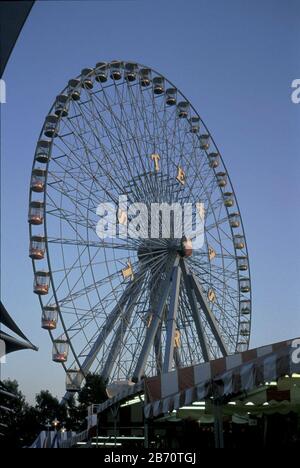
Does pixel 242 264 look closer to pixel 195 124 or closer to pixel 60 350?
pixel 195 124

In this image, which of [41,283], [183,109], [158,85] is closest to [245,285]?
[183,109]

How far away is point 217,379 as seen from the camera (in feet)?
20.5

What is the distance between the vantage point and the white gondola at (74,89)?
762 inches

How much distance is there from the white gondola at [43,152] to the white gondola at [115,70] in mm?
4147

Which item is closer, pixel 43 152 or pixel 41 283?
pixel 41 283

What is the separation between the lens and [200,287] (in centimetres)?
2080

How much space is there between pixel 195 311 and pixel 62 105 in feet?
25.0

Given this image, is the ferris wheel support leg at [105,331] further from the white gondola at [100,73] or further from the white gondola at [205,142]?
the white gondola at [205,142]

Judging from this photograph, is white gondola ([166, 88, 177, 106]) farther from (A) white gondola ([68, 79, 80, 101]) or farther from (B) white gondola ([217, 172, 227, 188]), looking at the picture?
(A) white gondola ([68, 79, 80, 101])

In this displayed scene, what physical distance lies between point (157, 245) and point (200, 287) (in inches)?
79.5

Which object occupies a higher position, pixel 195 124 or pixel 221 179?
pixel 195 124
